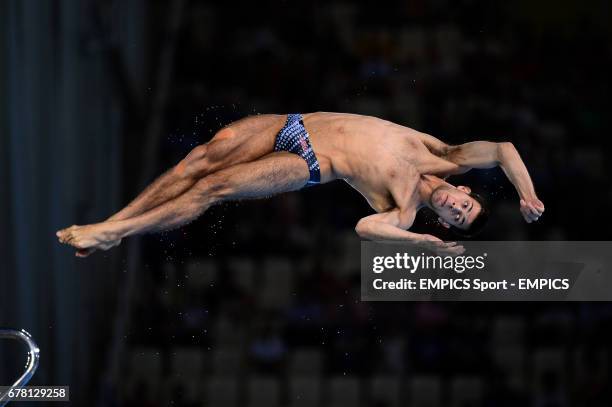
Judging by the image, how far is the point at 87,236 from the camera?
197 inches

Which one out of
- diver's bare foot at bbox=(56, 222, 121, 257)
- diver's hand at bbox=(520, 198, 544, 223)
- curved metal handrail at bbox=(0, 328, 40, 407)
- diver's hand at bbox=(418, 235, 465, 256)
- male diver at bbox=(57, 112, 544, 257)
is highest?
male diver at bbox=(57, 112, 544, 257)

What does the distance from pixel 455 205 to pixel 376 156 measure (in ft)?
1.60

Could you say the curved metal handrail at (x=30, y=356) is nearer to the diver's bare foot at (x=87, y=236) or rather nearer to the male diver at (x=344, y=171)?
the diver's bare foot at (x=87, y=236)

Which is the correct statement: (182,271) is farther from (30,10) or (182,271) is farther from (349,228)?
(30,10)

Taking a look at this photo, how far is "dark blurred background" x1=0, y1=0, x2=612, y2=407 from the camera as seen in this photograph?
7.20m

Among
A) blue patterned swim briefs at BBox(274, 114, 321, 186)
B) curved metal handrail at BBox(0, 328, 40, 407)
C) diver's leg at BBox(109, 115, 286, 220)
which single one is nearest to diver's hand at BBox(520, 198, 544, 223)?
blue patterned swim briefs at BBox(274, 114, 321, 186)

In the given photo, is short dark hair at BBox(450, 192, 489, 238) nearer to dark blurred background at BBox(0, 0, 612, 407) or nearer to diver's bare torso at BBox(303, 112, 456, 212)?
diver's bare torso at BBox(303, 112, 456, 212)

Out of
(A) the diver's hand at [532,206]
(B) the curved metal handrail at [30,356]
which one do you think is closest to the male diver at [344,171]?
(A) the diver's hand at [532,206]

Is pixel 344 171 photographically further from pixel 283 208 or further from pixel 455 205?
pixel 283 208

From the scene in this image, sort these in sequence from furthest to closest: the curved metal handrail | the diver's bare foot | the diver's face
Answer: the diver's face < the diver's bare foot < the curved metal handrail

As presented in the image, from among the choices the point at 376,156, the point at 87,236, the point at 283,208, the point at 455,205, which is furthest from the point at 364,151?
the point at 283,208

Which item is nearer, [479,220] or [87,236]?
[87,236]

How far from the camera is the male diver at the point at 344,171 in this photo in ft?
17.6

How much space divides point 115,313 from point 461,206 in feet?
12.3
